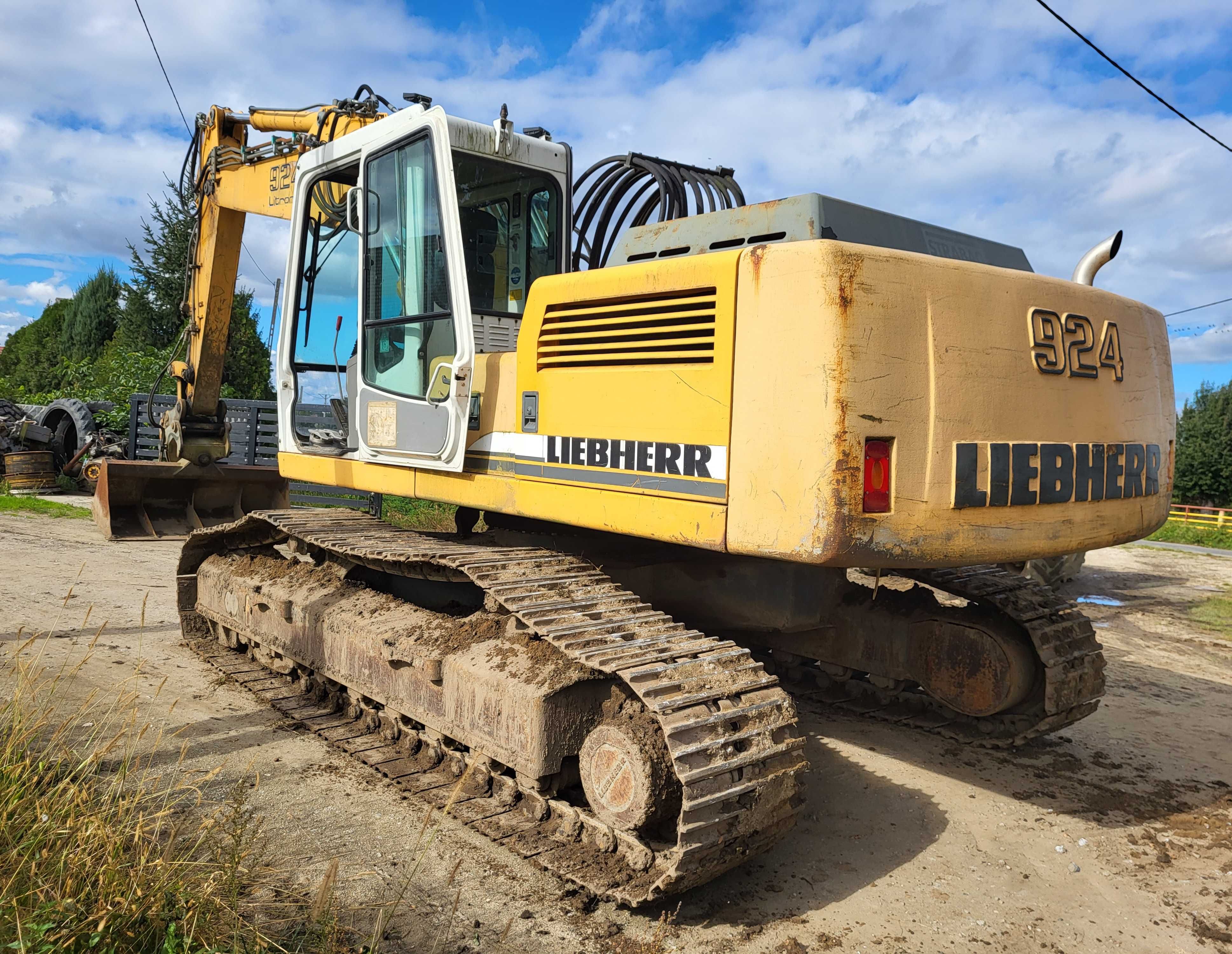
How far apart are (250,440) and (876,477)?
12.4m

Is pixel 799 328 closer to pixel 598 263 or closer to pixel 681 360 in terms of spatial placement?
pixel 681 360

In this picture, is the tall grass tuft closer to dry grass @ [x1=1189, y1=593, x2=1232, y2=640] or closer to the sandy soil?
the sandy soil

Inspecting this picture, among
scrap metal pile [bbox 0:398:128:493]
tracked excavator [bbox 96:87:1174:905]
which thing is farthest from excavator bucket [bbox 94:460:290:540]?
scrap metal pile [bbox 0:398:128:493]

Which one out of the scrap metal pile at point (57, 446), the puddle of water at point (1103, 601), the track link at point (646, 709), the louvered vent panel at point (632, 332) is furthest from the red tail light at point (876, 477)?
the scrap metal pile at point (57, 446)

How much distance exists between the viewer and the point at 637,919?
10.5ft

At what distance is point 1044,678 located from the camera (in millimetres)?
A: 4684

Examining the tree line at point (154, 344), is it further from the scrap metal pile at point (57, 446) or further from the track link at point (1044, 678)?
the track link at point (1044, 678)

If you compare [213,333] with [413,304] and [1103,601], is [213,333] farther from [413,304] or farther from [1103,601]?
[1103,601]

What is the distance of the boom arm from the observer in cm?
652

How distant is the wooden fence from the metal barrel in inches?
65.1

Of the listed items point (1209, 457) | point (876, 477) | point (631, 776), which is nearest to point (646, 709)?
point (631, 776)

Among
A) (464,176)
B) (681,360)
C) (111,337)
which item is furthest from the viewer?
(111,337)

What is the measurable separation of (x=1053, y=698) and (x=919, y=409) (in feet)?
7.39

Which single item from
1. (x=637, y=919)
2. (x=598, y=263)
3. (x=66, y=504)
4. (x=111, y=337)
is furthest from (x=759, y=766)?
(x=111, y=337)
